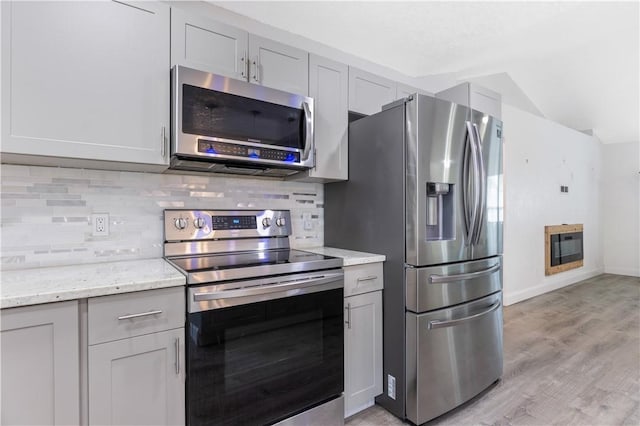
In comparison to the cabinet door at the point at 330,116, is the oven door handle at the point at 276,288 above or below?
below

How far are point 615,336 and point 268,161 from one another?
12.2 feet

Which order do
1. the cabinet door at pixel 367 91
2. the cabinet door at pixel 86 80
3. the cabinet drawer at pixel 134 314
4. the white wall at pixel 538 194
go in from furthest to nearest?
the white wall at pixel 538 194 → the cabinet door at pixel 367 91 → the cabinet door at pixel 86 80 → the cabinet drawer at pixel 134 314

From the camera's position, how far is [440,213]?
2.00 metres

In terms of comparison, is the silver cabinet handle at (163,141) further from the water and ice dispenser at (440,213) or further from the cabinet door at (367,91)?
the water and ice dispenser at (440,213)

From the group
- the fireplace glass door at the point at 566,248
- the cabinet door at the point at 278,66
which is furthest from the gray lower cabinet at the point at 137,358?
the fireplace glass door at the point at 566,248

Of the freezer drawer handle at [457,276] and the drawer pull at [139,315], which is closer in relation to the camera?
the drawer pull at [139,315]

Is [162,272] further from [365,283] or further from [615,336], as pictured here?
[615,336]

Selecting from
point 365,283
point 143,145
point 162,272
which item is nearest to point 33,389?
point 162,272

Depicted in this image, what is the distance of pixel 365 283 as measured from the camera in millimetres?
1926

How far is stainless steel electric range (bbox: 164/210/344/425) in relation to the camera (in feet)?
4.49

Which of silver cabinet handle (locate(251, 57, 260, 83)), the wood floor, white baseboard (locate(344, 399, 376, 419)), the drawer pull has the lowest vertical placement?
the wood floor

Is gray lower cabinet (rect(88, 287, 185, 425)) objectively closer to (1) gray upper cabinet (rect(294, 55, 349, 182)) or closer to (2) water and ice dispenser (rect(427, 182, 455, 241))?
(1) gray upper cabinet (rect(294, 55, 349, 182))

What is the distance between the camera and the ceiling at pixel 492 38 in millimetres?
2330

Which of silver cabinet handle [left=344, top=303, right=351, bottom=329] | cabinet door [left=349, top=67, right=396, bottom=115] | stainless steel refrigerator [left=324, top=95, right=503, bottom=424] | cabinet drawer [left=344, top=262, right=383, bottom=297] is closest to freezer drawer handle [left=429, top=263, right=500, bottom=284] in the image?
stainless steel refrigerator [left=324, top=95, right=503, bottom=424]
